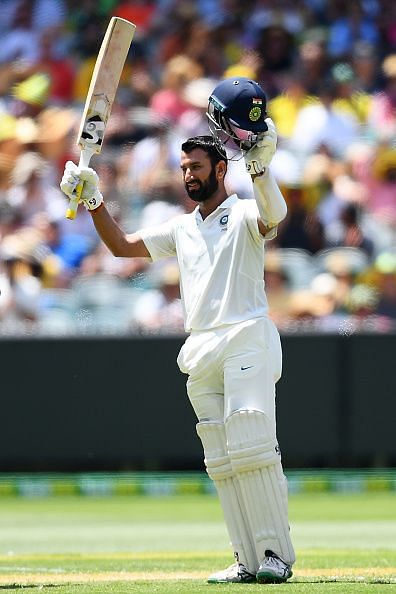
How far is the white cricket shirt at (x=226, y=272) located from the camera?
6.35 metres

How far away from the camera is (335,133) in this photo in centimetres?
1356

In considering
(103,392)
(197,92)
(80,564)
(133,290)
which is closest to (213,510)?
(103,392)

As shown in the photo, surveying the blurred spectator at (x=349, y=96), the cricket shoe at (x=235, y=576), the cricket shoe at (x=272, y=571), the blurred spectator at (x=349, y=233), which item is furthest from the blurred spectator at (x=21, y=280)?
the cricket shoe at (x=272, y=571)

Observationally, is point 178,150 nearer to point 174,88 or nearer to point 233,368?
point 174,88

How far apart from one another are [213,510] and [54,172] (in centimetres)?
396

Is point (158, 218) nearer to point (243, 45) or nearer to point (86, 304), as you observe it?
point (86, 304)

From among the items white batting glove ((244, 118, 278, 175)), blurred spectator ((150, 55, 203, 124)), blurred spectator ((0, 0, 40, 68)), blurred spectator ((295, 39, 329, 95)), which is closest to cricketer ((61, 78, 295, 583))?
white batting glove ((244, 118, 278, 175))

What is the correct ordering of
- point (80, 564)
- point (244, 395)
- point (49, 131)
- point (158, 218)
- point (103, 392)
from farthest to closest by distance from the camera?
1. point (49, 131)
2. point (158, 218)
3. point (103, 392)
4. point (80, 564)
5. point (244, 395)

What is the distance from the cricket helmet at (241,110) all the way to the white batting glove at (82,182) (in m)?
0.59

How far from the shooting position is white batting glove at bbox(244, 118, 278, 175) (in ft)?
20.0

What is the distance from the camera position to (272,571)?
6.17m

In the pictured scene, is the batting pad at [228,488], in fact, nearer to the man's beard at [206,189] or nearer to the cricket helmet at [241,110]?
the man's beard at [206,189]

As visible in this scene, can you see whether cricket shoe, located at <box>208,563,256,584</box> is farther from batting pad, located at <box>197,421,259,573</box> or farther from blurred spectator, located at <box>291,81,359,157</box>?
blurred spectator, located at <box>291,81,359,157</box>

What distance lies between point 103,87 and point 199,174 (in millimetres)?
558
